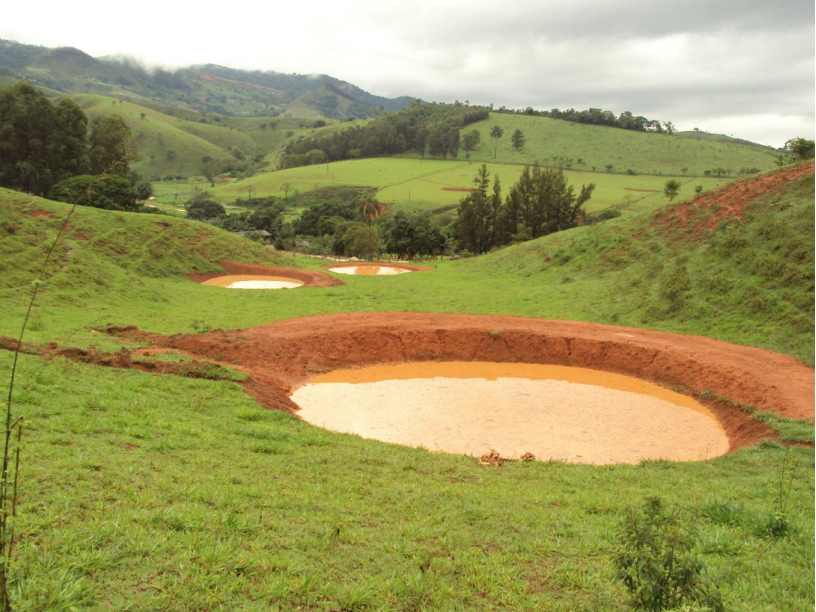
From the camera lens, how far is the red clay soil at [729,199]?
932 inches

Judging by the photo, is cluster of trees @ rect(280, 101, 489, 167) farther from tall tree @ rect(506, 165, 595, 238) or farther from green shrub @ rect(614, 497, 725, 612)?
green shrub @ rect(614, 497, 725, 612)

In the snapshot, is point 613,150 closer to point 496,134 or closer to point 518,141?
point 518,141

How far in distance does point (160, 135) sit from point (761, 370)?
15930 cm

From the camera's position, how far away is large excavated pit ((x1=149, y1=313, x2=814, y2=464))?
11.1 meters

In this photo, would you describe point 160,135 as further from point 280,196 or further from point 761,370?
point 761,370

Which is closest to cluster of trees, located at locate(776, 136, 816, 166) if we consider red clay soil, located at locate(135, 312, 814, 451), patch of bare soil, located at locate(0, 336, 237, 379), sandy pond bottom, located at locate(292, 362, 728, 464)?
red clay soil, located at locate(135, 312, 814, 451)

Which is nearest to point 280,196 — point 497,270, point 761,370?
point 497,270

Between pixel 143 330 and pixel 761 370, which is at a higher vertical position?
pixel 761 370

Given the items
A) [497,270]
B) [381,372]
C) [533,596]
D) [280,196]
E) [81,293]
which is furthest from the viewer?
[280,196]

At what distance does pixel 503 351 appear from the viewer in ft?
57.0

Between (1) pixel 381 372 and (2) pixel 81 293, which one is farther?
(2) pixel 81 293

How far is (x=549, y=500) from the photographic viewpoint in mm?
6754

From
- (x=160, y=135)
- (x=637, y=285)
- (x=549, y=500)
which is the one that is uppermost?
(x=160, y=135)

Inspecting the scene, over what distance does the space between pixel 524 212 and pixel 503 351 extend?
3652 centimetres
